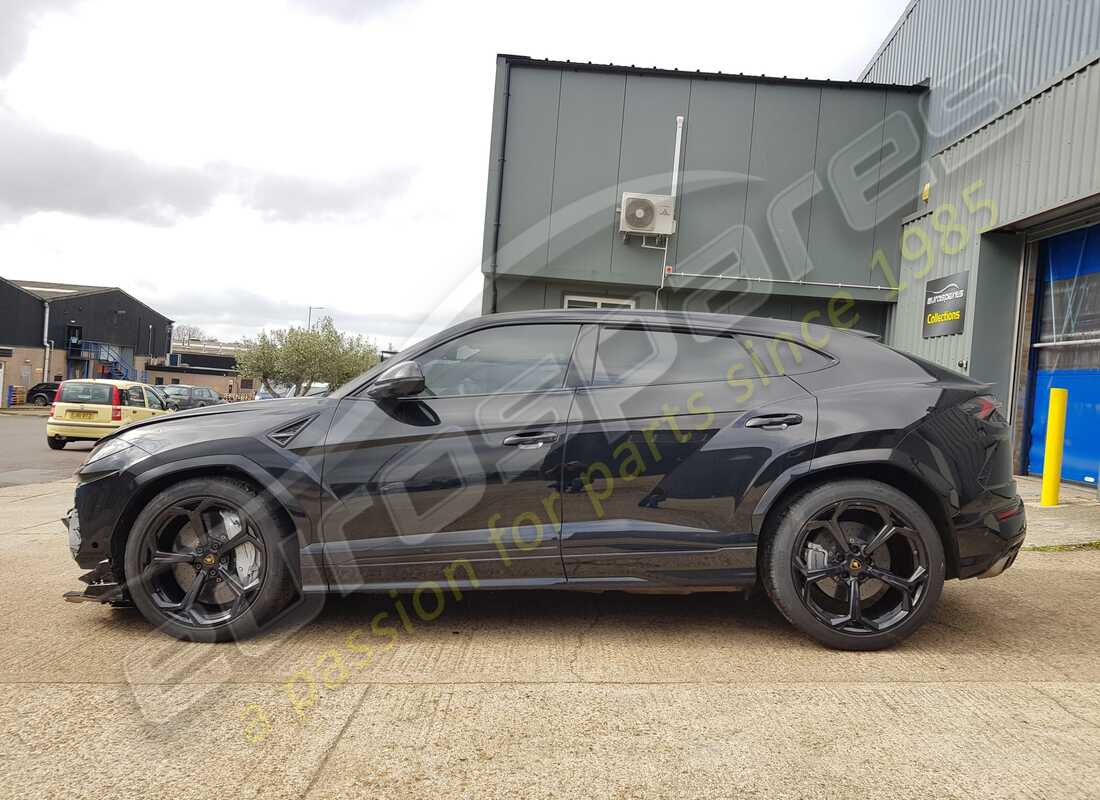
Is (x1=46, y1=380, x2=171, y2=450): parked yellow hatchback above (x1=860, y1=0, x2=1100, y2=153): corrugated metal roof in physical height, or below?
below

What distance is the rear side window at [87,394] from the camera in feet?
57.2

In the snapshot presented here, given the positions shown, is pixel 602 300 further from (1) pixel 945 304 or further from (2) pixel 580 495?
(2) pixel 580 495

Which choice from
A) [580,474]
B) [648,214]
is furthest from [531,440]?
[648,214]

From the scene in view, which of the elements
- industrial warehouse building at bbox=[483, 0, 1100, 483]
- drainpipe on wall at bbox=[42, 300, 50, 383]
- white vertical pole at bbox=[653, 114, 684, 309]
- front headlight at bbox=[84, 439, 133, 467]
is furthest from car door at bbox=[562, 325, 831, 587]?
drainpipe on wall at bbox=[42, 300, 50, 383]

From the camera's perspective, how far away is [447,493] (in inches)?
137

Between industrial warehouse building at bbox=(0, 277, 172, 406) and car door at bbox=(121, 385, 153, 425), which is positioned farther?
industrial warehouse building at bbox=(0, 277, 172, 406)

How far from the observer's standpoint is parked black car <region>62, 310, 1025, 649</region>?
346 centimetres

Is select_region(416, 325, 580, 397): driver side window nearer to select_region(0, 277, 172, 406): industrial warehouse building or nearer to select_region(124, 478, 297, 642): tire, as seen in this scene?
select_region(124, 478, 297, 642): tire

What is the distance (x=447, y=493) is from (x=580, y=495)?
584 millimetres

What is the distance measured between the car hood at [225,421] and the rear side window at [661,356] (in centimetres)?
129

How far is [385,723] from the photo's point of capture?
8.98 feet

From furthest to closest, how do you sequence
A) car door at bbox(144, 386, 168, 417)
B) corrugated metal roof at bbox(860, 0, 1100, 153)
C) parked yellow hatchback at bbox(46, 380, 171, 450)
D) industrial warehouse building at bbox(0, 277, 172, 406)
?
industrial warehouse building at bbox(0, 277, 172, 406)
car door at bbox(144, 386, 168, 417)
parked yellow hatchback at bbox(46, 380, 171, 450)
corrugated metal roof at bbox(860, 0, 1100, 153)

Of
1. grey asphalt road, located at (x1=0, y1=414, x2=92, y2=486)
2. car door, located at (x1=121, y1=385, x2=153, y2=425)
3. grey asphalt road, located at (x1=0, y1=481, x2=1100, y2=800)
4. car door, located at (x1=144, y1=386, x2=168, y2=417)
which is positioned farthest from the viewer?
car door, located at (x1=144, y1=386, x2=168, y2=417)

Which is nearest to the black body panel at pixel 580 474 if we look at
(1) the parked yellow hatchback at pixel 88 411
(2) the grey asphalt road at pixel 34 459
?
(2) the grey asphalt road at pixel 34 459
